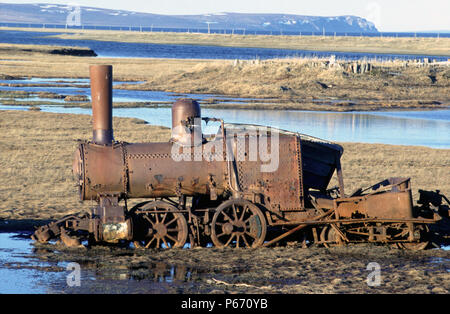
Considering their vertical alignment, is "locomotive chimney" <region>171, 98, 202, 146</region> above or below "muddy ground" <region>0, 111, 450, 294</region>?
above

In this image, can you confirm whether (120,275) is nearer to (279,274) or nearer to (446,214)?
(279,274)

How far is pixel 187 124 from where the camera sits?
1316 cm

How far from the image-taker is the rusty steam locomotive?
1270cm

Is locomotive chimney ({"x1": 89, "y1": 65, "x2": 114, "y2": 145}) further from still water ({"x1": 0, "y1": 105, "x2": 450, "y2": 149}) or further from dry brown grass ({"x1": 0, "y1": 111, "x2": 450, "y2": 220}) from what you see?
still water ({"x1": 0, "y1": 105, "x2": 450, "y2": 149})

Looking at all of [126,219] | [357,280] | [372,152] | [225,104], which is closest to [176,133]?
[126,219]

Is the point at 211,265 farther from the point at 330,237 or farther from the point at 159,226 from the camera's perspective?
the point at 330,237

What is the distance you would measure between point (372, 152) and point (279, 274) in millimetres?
15045

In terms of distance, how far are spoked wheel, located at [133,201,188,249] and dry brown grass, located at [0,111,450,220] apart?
3.26 meters

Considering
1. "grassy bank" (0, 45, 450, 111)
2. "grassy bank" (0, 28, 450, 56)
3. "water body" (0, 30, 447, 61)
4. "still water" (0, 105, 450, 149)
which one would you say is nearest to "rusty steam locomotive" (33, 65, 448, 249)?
"still water" (0, 105, 450, 149)

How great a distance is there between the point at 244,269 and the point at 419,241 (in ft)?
11.8

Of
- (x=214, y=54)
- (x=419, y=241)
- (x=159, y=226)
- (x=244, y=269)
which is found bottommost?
(x=244, y=269)

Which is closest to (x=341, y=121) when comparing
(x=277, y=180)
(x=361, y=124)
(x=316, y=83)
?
(x=361, y=124)

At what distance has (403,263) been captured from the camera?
39.5 ft

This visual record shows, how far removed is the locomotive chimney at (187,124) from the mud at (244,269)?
2040 mm
